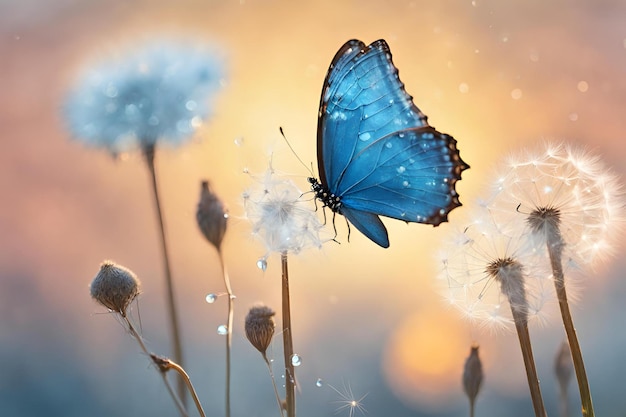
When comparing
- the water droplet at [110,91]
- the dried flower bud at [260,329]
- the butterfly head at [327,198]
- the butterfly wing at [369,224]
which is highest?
the water droplet at [110,91]

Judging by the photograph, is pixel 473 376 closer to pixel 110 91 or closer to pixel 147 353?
pixel 147 353

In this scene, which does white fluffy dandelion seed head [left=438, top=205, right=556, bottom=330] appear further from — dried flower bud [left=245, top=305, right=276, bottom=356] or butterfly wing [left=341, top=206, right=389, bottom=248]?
dried flower bud [left=245, top=305, right=276, bottom=356]

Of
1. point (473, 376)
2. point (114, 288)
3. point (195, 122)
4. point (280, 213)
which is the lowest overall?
point (473, 376)

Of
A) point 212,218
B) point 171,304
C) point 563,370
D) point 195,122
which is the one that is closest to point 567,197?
point 563,370

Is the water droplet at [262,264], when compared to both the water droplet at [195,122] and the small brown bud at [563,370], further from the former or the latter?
the water droplet at [195,122]

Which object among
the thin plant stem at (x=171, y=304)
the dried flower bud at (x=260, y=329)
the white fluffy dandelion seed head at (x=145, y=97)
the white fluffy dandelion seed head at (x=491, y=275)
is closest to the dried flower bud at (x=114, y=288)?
the dried flower bud at (x=260, y=329)

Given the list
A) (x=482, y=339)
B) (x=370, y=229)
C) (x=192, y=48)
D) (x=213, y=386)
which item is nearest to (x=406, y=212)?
(x=370, y=229)
